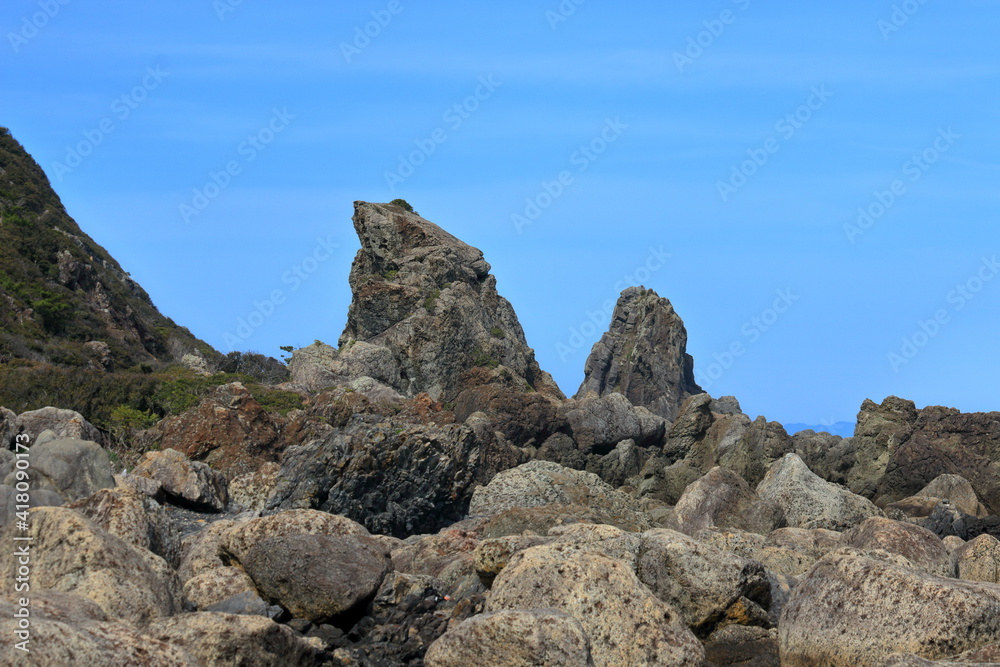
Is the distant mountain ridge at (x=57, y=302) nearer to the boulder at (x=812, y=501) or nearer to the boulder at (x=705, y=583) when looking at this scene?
the boulder at (x=812, y=501)

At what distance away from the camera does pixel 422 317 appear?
5888cm

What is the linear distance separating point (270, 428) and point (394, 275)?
31.8 metres

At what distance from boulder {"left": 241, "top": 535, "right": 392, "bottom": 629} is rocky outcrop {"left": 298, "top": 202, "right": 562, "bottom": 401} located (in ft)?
129

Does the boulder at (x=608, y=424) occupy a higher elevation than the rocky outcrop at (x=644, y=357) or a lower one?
lower

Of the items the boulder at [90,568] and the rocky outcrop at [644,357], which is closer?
the boulder at [90,568]

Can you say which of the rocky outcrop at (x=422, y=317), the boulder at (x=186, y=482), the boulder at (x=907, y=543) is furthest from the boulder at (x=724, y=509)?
the rocky outcrop at (x=422, y=317)

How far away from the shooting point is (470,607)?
13648 millimetres

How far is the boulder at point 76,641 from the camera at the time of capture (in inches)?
298

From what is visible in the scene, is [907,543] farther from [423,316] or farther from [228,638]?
[423,316]

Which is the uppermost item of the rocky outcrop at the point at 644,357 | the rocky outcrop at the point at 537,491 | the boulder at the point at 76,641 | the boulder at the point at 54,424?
the rocky outcrop at the point at 644,357

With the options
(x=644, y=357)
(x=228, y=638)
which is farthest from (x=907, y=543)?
(x=644, y=357)

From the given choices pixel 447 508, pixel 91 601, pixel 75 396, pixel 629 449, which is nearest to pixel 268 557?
pixel 91 601

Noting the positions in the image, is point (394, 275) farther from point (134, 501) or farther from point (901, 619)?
point (901, 619)

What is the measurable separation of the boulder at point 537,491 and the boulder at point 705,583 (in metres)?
10.00
